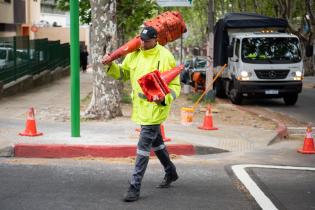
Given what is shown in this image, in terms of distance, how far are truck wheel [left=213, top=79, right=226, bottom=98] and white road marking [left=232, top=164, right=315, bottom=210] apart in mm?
13070

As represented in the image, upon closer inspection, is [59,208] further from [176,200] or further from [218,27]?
[218,27]

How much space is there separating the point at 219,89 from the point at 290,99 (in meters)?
3.04

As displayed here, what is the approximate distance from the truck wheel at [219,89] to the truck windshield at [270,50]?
2721 mm

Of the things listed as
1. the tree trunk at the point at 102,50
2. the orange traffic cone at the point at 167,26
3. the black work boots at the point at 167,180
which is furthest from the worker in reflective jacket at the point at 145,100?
the tree trunk at the point at 102,50

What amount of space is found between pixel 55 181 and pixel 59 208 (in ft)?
4.07

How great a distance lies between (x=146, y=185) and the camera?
23.6ft

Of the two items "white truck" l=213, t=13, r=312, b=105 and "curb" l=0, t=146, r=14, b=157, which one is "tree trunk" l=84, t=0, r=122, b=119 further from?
"white truck" l=213, t=13, r=312, b=105

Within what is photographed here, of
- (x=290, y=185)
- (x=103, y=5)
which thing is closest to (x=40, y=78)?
(x=103, y=5)

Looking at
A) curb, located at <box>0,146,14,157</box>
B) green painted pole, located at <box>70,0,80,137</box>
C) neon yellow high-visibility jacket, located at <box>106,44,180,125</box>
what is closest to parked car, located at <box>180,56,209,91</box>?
green painted pole, located at <box>70,0,80,137</box>

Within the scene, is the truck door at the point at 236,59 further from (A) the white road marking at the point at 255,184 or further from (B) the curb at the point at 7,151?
(B) the curb at the point at 7,151

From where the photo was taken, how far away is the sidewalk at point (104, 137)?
902 cm

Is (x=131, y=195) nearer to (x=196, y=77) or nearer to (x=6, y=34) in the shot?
(x=196, y=77)

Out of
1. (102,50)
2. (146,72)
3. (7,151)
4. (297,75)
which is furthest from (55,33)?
(146,72)

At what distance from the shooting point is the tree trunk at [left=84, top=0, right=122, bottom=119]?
1239 cm
